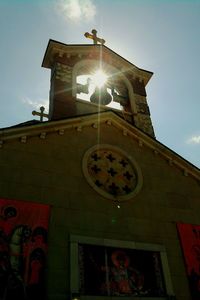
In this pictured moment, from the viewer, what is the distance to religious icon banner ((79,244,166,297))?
28.2 feet

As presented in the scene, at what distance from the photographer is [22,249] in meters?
8.33

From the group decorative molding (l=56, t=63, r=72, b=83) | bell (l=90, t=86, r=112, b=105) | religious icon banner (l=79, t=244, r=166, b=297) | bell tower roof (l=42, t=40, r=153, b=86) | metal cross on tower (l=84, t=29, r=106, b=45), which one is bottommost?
religious icon banner (l=79, t=244, r=166, b=297)

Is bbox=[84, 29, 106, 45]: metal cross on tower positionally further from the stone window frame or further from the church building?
the stone window frame

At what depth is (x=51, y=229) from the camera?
29.4 ft

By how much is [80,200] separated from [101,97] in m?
6.42

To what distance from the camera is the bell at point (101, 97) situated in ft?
48.7

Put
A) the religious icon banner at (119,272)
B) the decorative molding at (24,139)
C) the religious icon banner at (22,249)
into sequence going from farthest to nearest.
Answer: the decorative molding at (24,139) < the religious icon banner at (119,272) < the religious icon banner at (22,249)

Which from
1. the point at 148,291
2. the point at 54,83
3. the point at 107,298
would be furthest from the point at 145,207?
the point at 54,83

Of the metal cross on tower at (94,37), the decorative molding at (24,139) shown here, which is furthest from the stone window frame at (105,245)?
the metal cross on tower at (94,37)

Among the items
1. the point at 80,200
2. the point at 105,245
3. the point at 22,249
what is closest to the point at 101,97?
the point at 80,200

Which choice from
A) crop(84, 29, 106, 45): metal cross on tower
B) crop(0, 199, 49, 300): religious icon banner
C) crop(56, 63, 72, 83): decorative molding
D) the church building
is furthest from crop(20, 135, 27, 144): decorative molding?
crop(84, 29, 106, 45): metal cross on tower

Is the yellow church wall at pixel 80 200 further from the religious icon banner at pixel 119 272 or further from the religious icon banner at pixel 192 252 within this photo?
the religious icon banner at pixel 119 272

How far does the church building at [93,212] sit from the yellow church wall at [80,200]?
0.03m

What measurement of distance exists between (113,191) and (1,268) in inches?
171
